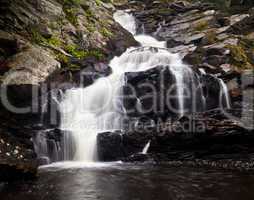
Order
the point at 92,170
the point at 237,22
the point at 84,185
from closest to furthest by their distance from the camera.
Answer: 1. the point at 84,185
2. the point at 92,170
3. the point at 237,22

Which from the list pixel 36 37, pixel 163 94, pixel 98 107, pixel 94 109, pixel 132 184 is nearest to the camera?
pixel 132 184

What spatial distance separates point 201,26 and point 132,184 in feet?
72.5

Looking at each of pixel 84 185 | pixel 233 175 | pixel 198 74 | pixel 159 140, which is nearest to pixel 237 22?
pixel 198 74

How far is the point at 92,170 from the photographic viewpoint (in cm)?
1549

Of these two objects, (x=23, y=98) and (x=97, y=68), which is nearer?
(x=23, y=98)

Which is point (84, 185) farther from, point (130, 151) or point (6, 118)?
point (6, 118)

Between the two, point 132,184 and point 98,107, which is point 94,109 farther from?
point 132,184

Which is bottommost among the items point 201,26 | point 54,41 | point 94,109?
point 94,109

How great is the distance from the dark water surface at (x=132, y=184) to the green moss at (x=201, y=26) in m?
18.3

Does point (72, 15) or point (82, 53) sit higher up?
point (72, 15)

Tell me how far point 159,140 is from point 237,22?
1639cm

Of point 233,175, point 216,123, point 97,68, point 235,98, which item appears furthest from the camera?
point 97,68

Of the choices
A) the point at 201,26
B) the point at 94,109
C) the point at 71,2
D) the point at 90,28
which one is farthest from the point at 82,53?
the point at 201,26

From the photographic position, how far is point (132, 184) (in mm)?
12883
